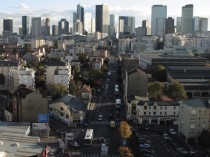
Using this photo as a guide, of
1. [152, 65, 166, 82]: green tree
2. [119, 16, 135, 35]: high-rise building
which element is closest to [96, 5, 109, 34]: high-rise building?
[119, 16, 135, 35]: high-rise building

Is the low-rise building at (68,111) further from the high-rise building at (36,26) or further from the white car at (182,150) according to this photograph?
the high-rise building at (36,26)

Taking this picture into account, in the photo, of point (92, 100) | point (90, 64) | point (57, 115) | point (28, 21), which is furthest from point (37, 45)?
point (28, 21)

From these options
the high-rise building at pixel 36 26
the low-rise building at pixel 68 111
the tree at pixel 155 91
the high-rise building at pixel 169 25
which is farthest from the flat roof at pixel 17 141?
the high-rise building at pixel 36 26

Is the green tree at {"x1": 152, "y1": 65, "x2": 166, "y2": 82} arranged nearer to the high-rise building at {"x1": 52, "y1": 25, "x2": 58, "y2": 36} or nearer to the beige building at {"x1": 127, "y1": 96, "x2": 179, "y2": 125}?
the beige building at {"x1": 127, "y1": 96, "x2": 179, "y2": 125}

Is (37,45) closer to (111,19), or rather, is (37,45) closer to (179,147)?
(179,147)

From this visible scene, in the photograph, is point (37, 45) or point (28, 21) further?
point (28, 21)
